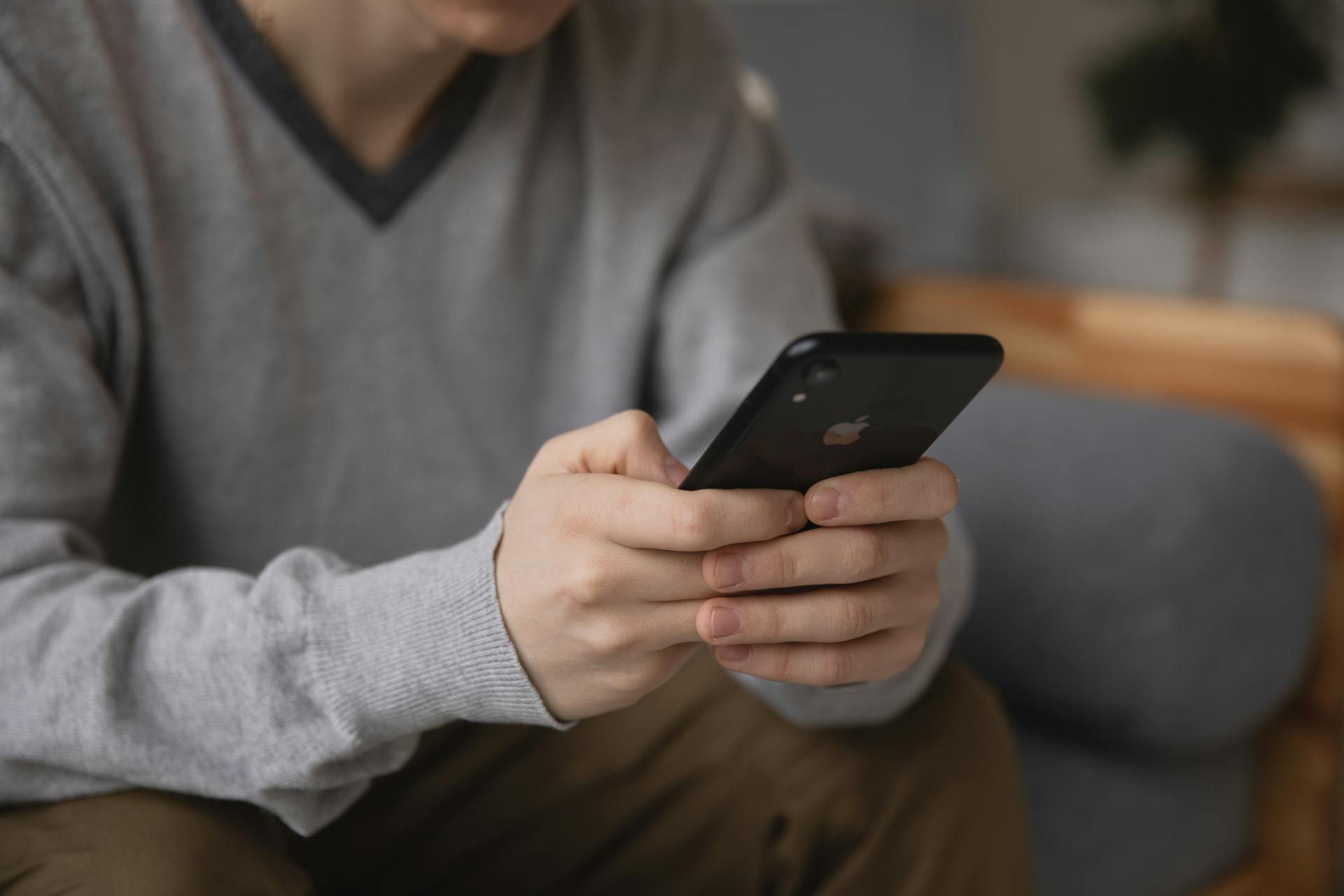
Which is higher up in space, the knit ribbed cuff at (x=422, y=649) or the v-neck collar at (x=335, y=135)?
the v-neck collar at (x=335, y=135)

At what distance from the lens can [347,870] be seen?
24.4 inches

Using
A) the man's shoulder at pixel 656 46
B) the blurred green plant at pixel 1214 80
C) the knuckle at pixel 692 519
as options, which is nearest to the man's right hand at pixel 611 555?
the knuckle at pixel 692 519

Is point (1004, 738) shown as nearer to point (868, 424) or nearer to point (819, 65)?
point (868, 424)

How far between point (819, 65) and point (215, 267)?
1228 millimetres

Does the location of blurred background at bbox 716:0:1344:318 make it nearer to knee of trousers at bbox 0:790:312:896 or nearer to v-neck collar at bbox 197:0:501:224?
v-neck collar at bbox 197:0:501:224

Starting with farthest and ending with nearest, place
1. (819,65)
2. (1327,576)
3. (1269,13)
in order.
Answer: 1. (1269,13)
2. (819,65)
3. (1327,576)

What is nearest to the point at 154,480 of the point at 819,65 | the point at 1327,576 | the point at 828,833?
the point at 828,833

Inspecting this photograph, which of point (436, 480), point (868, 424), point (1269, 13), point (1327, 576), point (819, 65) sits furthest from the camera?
point (1269, 13)

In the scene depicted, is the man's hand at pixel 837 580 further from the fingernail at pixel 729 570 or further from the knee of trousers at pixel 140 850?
the knee of trousers at pixel 140 850

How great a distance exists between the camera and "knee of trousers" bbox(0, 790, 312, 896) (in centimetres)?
45

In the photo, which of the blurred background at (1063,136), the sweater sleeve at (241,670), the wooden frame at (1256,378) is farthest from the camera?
the blurred background at (1063,136)

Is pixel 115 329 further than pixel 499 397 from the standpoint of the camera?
No

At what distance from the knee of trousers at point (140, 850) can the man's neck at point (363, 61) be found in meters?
0.39

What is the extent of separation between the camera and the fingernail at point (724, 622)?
423mm
